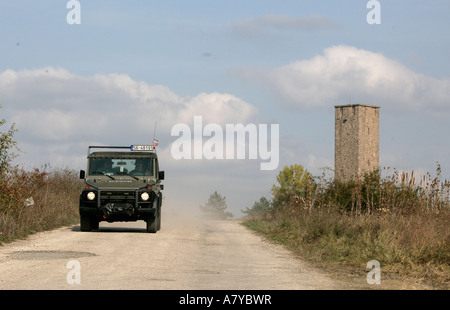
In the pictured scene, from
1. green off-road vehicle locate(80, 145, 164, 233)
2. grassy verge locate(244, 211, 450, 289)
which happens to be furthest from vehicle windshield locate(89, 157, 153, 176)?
grassy verge locate(244, 211, 450, 289)

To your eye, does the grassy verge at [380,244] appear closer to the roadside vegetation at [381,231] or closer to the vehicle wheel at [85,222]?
the roadside vegetation at [381,231]

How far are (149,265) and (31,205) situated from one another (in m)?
10.4

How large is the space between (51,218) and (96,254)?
874 cm

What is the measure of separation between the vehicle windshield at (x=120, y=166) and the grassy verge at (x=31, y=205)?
2210 mm

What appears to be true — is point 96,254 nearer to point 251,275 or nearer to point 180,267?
point 180,267

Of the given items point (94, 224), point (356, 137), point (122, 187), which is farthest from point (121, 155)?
point (356, 137)

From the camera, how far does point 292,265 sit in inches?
470

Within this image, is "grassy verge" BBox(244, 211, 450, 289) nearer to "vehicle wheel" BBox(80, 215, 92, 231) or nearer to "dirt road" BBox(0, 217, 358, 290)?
"dirt road" BBox(0, 217, 358, 290)

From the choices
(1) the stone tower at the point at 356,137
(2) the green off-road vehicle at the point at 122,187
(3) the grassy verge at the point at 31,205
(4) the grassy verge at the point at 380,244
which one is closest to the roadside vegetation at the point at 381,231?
(4) the grassy verge at the point at 380,244

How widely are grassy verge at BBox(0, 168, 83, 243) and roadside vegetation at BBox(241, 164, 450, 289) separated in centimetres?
692

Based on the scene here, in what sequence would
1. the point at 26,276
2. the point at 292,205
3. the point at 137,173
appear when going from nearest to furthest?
1. the point at 26,276
2. the point at 137,173
3. the point at 292,205

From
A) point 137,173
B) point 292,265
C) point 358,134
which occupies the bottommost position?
point 292,265

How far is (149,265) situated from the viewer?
11070 millimetres
